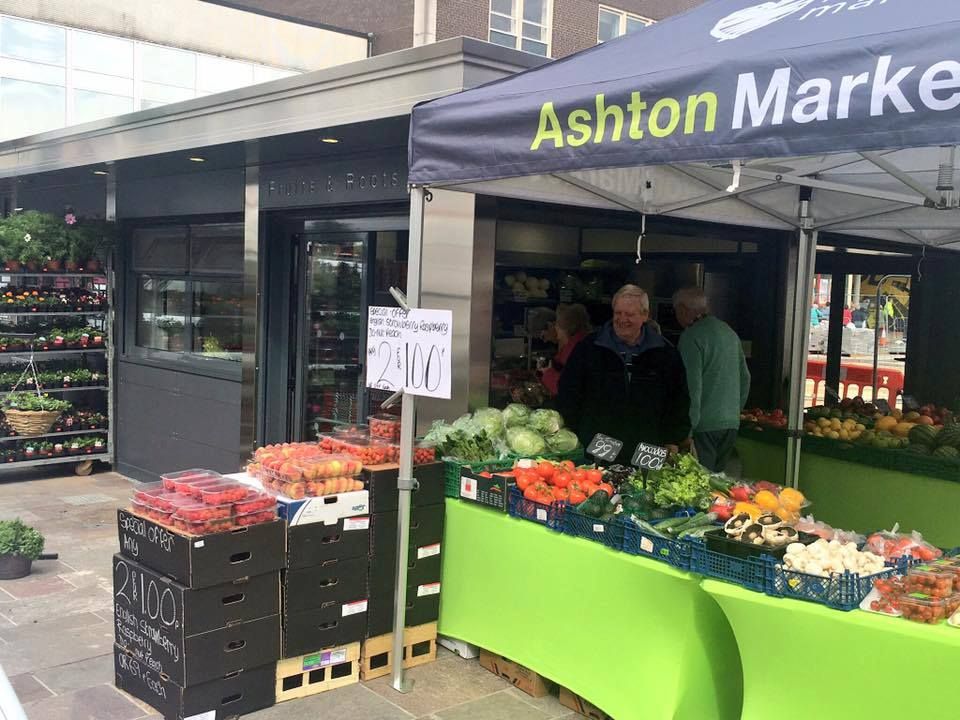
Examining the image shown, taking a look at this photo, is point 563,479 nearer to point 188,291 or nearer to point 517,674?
point 517,674

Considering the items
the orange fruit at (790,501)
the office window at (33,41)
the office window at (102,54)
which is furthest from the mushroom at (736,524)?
the office window at (102,54)

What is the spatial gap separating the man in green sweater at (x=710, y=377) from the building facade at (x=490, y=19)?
28847mm

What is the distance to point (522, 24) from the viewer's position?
36438mm

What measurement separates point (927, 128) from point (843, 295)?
24.9 feet

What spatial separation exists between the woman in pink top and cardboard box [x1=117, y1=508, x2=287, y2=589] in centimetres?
269

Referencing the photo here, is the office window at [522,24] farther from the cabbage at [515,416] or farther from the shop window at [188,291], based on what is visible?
the cabbage at [515,416]

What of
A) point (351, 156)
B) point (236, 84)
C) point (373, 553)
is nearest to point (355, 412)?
point (351, 156)

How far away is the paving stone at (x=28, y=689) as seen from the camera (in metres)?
4.58

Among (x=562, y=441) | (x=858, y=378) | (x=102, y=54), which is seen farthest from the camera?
(x=102, y=54)

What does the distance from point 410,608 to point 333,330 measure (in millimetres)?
3281

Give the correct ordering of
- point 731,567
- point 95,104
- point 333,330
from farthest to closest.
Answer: point 95,104 < point 333,330 < point 731,567

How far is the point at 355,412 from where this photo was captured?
7.66m

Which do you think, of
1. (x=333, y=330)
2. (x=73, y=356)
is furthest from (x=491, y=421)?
(x=73, y=356)

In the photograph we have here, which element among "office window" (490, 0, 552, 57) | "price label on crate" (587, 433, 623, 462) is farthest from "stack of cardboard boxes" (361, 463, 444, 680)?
"office window" (490, 0, 552, 57)
